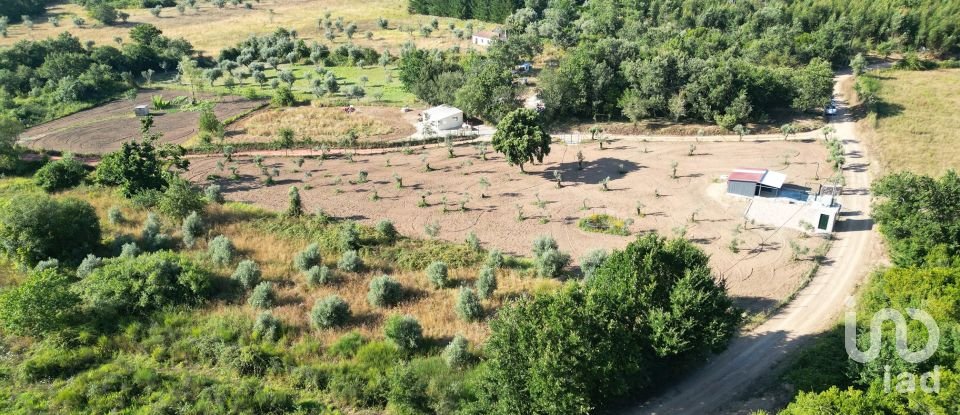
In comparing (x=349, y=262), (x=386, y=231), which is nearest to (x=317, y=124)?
(x=386, y=231)

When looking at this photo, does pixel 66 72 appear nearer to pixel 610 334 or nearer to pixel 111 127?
pixel 111 127

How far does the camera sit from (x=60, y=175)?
54938 millimetres

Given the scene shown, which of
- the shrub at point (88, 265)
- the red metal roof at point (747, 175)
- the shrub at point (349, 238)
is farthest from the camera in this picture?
the red metal roof at point (747, 175)

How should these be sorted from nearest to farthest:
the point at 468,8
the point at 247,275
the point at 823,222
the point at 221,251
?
the point at 247,275, the point at 221,251, the point at 823,222, the point at 468,8

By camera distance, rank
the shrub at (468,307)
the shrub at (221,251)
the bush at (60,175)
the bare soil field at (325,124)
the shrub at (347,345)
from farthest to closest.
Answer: the bare soil field at (325,124) < the bush at (60,175) < the shrub at (221,251) < the shrub at (468,307) < the shrub at (347,345)

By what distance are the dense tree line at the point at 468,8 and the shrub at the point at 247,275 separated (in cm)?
10891

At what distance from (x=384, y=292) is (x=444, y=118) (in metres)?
39.4

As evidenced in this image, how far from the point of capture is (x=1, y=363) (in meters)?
29.5

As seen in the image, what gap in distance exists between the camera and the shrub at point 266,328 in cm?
3128

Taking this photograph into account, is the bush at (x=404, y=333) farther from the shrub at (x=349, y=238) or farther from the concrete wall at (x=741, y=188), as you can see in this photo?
the concrete wall at (x=741, y=188)

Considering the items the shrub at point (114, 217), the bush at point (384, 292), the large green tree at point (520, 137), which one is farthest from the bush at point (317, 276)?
the large green tree at point (520, 137)

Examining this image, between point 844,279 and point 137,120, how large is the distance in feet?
276

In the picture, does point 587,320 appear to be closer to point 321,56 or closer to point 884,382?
point 884,382

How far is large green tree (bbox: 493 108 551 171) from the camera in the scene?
180 feet
